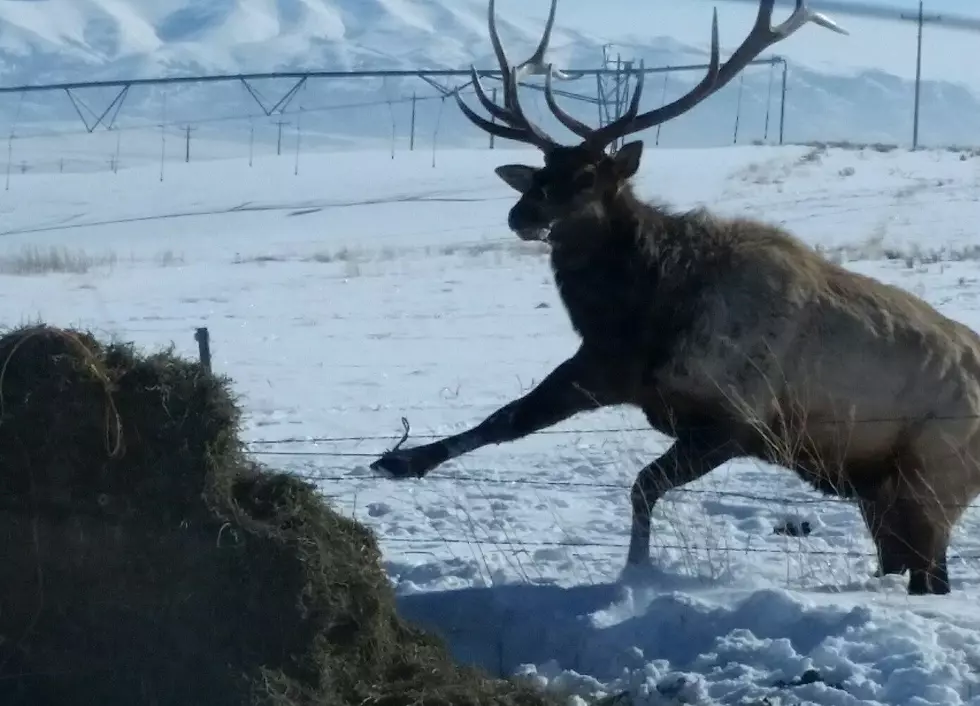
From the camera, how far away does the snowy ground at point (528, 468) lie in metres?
5.52

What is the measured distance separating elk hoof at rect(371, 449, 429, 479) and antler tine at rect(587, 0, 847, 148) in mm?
1911

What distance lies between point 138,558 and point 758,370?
10.6 ft

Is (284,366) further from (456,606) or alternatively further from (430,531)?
(456,606)

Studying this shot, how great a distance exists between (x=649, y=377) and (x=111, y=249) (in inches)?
1125

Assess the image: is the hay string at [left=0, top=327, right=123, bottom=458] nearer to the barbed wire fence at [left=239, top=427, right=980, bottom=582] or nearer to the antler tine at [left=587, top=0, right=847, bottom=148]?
the barbed wire fence at [left=239, top=427, right=980, bottom=582]

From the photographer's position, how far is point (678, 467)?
22.8ft

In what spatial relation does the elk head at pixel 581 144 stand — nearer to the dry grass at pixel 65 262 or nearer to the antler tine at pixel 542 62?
the antler tine at pixel 542 62

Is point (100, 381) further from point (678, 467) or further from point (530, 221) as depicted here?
point (678, 467)

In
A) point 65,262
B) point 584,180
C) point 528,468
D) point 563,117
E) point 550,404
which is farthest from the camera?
point 65,262

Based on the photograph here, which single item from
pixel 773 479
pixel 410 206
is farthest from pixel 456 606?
pixel 410 206

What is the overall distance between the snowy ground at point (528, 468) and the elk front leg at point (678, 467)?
0.18 meters

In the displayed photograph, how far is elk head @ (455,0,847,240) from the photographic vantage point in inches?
292

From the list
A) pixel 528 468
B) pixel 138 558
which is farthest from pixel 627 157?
pixel 138 558

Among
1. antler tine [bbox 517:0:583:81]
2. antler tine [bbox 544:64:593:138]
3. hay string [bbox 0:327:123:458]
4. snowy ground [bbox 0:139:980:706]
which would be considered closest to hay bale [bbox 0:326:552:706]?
hay string [bbox 0:327:123:458]
